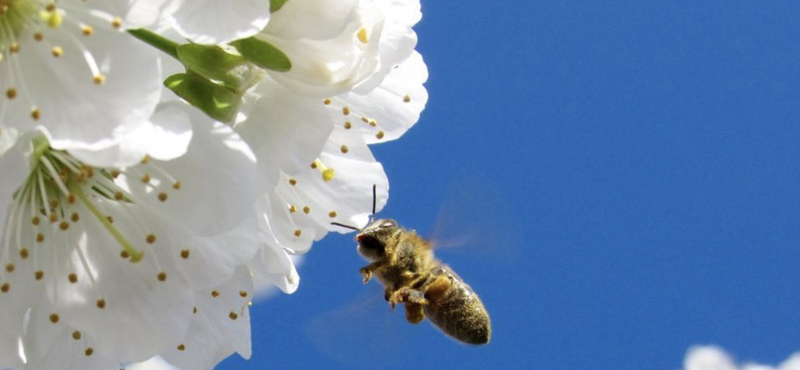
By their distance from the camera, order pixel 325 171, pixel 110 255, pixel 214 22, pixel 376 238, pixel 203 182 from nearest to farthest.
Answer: pixel 214 22, pixel 203 182, pixel 110 255, pixel 325 171, pixel 376 238

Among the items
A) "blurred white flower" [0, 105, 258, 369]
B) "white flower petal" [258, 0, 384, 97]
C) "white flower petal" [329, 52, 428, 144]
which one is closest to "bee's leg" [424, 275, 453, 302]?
"white flower petal" [329, 52, 428, 144]

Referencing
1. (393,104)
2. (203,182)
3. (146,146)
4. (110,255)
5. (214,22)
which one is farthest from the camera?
(393,104)

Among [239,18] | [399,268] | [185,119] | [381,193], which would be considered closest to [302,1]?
[239,18]

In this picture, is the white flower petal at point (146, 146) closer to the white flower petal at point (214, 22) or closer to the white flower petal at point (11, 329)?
the white flower petal at point (214, 22)

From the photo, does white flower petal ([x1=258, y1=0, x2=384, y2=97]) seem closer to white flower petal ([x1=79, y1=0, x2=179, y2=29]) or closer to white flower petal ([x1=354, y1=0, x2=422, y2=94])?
white flower petal ([x1=354, y1=0, x2=422, y2=94])

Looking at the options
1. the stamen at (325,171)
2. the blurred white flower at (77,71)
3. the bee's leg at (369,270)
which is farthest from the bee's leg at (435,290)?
the blurred white flower at (77,71)

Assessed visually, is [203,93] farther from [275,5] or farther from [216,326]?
[216,326]

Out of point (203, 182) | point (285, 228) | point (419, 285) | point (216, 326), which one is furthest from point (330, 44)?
point (419, 285)
